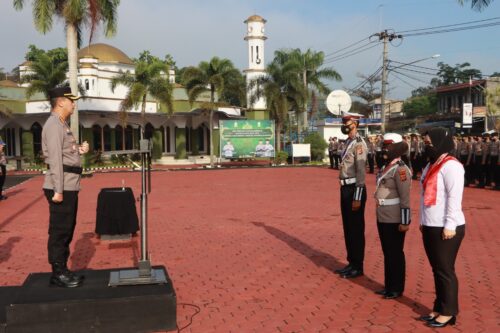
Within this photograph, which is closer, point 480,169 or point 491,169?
point 491,169

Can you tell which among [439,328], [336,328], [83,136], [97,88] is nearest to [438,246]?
[439,328]

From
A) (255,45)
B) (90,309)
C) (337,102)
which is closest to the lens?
(90,309)

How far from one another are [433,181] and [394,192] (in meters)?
0.81

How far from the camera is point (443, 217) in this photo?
4496 mm

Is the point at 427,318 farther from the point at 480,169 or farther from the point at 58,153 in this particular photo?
the point at 480,169

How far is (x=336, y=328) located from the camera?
4.63 meters

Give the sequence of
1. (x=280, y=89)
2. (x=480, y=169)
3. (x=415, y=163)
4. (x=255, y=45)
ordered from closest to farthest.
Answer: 1. (x=480, y=169)
2. (x=415, y=163)
3. (x=280, y=89)
4. (x=255, y=45)

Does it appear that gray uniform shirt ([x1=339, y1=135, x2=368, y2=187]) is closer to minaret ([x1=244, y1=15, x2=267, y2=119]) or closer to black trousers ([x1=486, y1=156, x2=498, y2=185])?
black trousers ([x1=486, y1=156, x2=498, y2=185])

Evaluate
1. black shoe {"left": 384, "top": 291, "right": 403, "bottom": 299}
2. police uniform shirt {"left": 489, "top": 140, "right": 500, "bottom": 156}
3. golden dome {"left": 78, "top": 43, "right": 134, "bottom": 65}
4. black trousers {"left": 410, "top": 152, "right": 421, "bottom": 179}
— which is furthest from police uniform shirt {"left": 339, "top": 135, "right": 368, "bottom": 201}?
golden dome {"left": 78, "top": 43, "right": 134, "bottom": 65}

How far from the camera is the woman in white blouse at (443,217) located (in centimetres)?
441

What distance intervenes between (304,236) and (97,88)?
28.6m

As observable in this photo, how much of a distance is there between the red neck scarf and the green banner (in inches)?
1068

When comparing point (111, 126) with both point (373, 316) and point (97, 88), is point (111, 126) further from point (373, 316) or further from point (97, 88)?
point (373, 316)

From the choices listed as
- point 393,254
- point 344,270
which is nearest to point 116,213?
point 344,270
